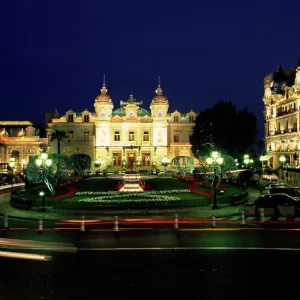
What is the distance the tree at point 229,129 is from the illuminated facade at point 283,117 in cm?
617

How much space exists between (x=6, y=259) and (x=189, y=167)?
5083 cm

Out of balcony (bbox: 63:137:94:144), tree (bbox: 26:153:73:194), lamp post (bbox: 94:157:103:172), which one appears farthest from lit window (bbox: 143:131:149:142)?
tree (bbox: 26:153:73:194)

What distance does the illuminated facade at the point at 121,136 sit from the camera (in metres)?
94.3

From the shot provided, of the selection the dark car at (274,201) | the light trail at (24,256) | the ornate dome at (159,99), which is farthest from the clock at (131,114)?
the light trail at (24,256)

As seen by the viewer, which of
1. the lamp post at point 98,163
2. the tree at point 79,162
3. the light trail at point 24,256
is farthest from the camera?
the lamp post at point 98,163

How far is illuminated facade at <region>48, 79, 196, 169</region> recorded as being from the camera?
309 ft

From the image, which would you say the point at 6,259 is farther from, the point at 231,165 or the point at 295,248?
the point at 231,165

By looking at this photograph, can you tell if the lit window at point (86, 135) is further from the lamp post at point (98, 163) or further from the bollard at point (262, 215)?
the bollard at point (262, 215)

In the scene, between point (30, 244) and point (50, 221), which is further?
point (50, 221)

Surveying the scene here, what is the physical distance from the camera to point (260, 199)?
28.0 meters

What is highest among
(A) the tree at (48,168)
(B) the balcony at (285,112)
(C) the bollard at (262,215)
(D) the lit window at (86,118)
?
(D) the lit window at (86,118)

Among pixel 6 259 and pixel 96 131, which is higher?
pixel 96 131

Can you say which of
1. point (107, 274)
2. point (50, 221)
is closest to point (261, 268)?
point (107, 274)

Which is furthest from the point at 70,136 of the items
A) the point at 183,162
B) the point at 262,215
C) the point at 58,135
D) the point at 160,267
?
the point at 160,267
